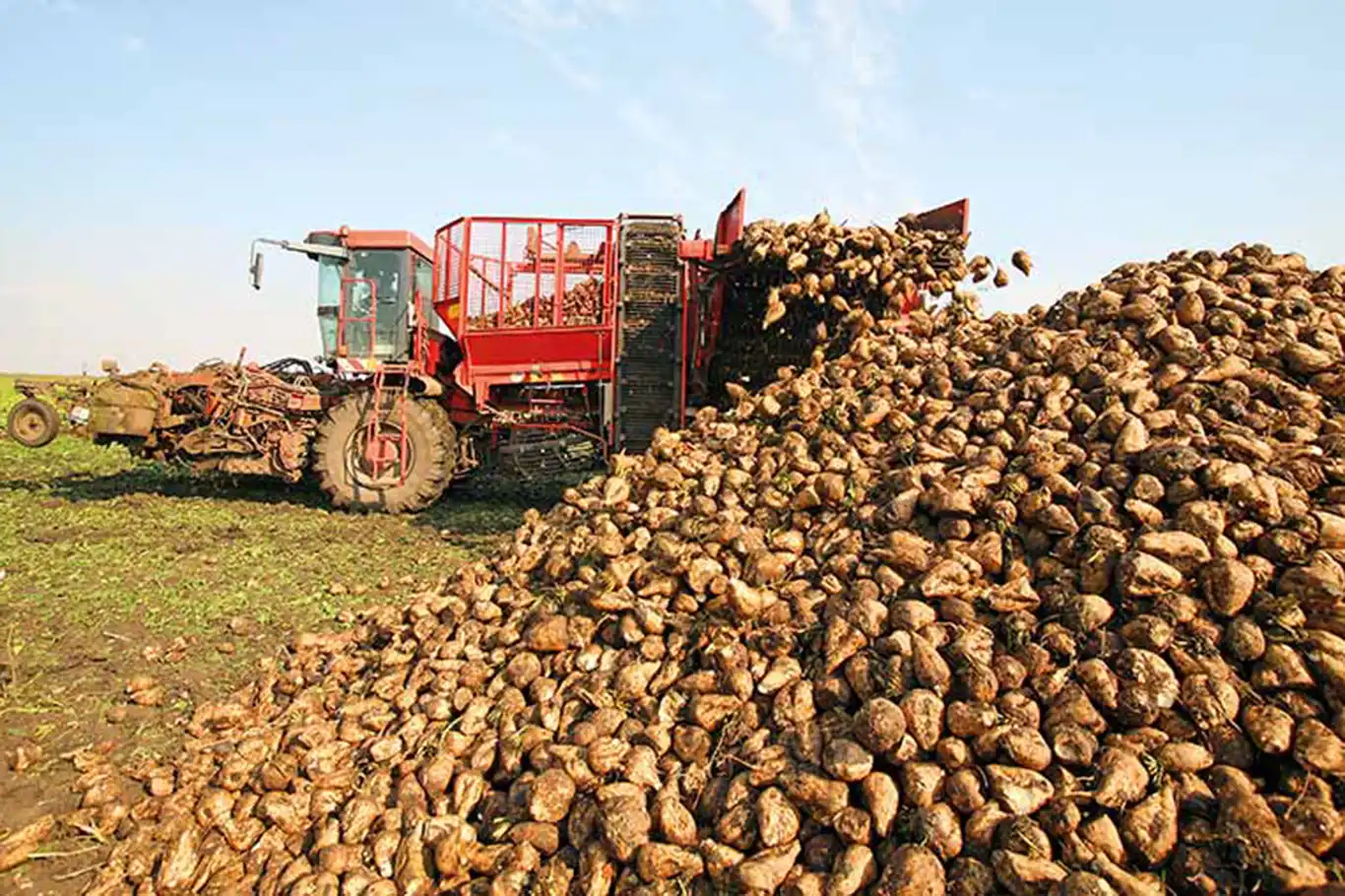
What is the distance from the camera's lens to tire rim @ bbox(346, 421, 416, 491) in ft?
33.5

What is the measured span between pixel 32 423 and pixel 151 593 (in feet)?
20.6

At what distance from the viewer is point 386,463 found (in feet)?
33.5

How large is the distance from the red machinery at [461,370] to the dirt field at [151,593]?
78 centimetres

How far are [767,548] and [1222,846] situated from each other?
214 centimetres

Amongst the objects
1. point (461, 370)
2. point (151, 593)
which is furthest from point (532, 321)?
point (151, 593)

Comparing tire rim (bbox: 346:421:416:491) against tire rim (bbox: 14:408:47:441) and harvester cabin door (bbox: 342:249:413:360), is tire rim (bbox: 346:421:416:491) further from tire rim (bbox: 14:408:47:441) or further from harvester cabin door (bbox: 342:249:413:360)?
tire rim (bbox: 14:408:47:441)

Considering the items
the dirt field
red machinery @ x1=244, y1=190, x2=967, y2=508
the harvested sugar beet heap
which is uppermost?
red machinery @ x1=244, y1=190, x2=967, y2=508

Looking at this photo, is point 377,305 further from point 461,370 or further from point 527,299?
point 527,299

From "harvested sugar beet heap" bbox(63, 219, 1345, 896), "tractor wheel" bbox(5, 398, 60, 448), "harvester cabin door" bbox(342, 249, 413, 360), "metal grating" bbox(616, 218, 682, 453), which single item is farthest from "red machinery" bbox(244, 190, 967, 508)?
"harvested sugar beet heap" bbox(63, 219, 1345, 896)

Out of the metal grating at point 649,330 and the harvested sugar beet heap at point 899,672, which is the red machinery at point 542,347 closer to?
the metal grating at point 649,330

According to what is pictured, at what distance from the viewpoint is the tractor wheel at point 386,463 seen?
10.2 m

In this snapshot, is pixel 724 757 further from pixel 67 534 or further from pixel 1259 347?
Answer: pixel 67 534

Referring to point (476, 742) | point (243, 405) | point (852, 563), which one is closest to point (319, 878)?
point (476, 742)

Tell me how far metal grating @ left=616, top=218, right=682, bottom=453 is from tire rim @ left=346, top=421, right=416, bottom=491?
289 cm
